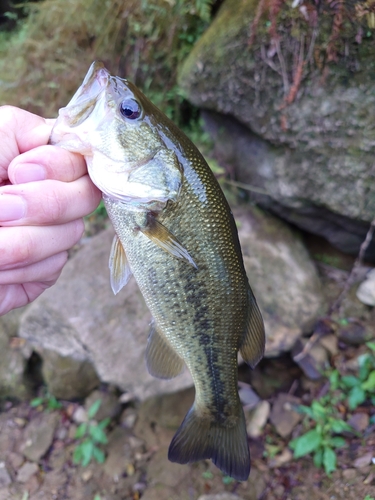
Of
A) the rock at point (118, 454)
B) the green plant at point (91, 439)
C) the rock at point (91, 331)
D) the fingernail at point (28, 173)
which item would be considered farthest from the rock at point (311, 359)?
the fingernail at point (28, 173)

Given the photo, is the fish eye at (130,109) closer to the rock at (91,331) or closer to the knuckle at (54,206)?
the knuckle at (54,206)

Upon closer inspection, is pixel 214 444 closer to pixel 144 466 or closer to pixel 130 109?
pixel 144 466

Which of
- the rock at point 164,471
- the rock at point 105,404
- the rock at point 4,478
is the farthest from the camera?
the rock at point 105,404

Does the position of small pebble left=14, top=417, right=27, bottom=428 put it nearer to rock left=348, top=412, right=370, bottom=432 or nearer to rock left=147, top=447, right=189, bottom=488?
rock left=147, top=447, right=189, bottom=488

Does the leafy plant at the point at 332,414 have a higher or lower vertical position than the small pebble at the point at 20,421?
higher

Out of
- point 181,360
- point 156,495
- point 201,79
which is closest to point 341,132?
point 201,79

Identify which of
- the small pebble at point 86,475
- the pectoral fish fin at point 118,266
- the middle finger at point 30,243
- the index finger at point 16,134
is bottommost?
the small pebble at point 86,475
